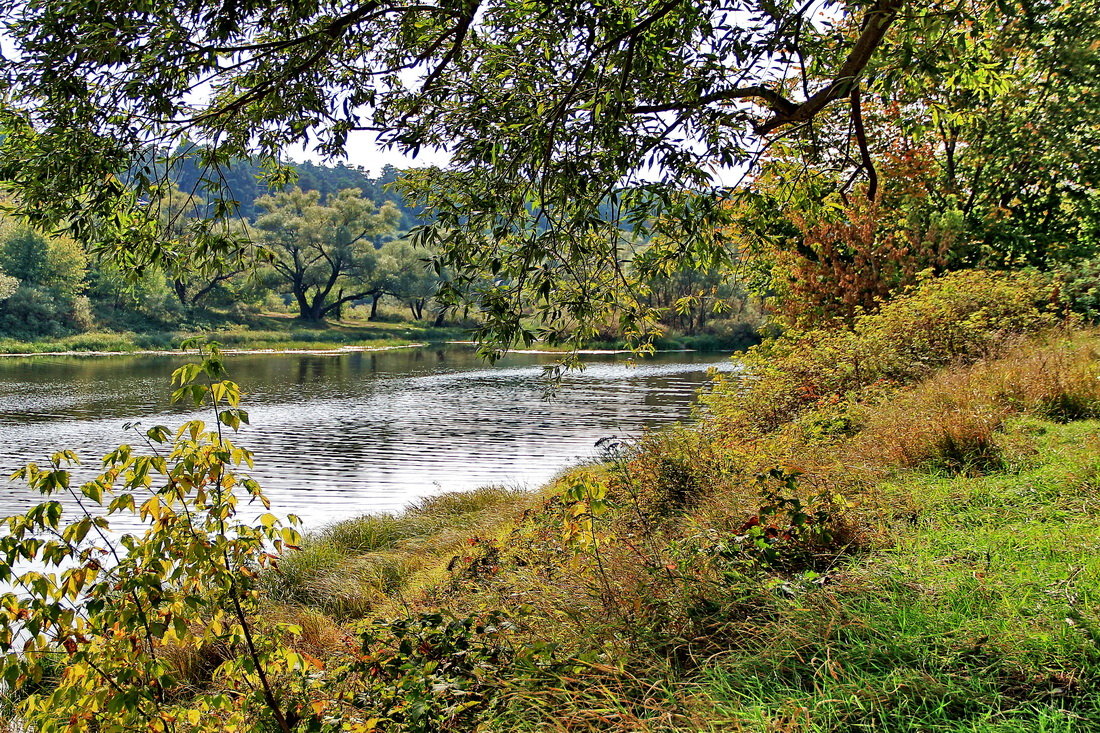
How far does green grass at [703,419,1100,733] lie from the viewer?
7.97 feet

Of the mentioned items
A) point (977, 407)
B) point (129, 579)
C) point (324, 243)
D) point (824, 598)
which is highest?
point (324, 243)

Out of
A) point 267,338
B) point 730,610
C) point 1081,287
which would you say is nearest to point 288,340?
point 267,338

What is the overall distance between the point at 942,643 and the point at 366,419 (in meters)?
20.6

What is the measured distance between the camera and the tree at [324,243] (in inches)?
2606

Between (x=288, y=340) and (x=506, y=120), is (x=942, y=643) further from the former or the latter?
(x=288, y=340)

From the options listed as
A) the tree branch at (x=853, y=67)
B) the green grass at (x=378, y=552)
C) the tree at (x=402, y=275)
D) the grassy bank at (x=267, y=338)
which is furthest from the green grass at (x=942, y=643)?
the tree at (x=402, y=275)

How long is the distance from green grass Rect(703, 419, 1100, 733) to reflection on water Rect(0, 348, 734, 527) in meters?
2.17

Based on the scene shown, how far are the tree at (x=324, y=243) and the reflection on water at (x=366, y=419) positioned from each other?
28.0 metres

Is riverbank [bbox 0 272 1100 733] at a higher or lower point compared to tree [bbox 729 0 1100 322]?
lower

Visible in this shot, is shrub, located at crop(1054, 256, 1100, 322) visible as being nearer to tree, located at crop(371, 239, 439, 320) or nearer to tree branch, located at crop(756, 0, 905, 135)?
tree branch, located at crop(756, 0, 905, 135)

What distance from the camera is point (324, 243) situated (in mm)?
66812

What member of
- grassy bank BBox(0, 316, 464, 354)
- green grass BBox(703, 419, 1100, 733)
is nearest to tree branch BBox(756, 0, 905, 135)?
green grass BBox(703, 419, 1100, 733)

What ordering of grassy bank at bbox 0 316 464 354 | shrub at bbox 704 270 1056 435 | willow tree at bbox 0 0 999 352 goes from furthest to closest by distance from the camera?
grassy bank at bbox 0 316 464 354 < shrub at bbox 704 270 1056 435 < willow tree at bbox 0 0 999 352

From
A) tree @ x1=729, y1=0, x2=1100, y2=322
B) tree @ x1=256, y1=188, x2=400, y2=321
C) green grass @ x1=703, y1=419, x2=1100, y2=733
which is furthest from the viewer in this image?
tree @ x1=256, y1=188, x2=400, y2=321
